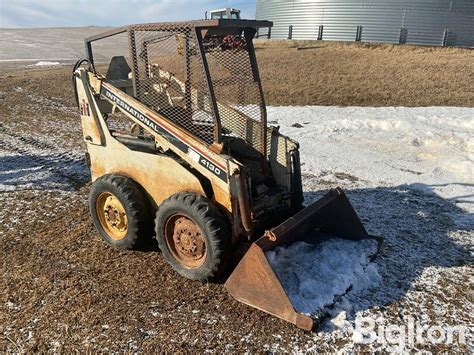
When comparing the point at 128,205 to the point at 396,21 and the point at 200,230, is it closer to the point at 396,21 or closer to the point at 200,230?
the point at 200,230

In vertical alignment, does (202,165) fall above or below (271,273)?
above

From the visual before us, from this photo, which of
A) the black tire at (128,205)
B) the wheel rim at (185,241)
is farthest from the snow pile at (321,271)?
the black tire at (128,205)

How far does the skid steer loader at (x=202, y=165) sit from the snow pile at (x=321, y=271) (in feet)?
0.50

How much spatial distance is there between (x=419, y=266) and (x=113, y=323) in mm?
3358

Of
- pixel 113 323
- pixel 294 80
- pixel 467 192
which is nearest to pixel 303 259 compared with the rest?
pixel 113 323

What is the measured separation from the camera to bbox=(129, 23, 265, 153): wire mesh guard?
4133mm

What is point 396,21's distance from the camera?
25.0 meters

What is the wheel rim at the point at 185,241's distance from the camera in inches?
161

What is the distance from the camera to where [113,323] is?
370 cm

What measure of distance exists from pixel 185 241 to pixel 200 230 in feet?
1.06

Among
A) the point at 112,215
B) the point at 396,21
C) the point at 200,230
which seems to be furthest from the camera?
the point at 396,21

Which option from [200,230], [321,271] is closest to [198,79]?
[200,230]
